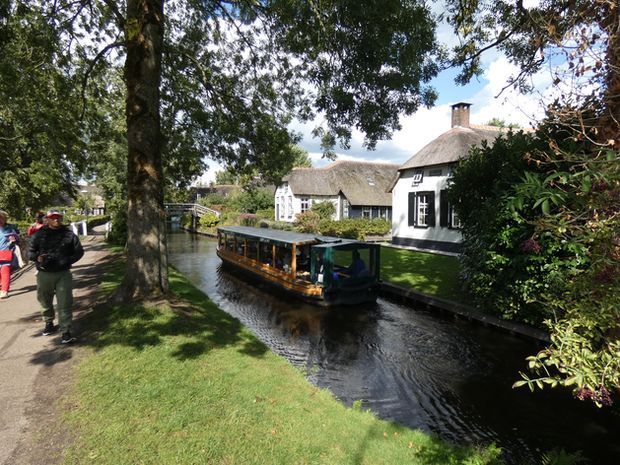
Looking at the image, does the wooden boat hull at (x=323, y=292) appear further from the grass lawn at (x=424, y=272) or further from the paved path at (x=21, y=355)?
the paved path at (x=21, y=355)

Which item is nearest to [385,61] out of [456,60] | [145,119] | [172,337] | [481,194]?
[456,60]

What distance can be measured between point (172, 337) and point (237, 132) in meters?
8.24

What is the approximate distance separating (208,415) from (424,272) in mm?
12360

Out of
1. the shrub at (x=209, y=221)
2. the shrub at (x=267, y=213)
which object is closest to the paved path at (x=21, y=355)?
the shrub at (x=209, y=221)

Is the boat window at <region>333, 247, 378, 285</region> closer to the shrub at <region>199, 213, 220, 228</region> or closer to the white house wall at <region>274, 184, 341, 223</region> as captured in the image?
the white house wall at <region>274, 184, 341, 223</region>

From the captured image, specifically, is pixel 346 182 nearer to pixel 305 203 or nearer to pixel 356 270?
pixel 305 203

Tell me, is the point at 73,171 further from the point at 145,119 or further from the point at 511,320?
the point at 511,320

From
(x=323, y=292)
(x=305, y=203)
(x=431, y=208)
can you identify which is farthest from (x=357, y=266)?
(x=305, y=203)

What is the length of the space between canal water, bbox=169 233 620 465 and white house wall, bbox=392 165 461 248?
9.22 metres

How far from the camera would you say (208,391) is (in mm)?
4855

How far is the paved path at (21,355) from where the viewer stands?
150 inches

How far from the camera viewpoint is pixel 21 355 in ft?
18.2

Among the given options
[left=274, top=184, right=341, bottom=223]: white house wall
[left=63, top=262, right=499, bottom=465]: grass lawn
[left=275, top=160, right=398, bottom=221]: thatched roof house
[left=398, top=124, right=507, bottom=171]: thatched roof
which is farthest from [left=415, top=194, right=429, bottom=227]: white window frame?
[left=63, top=262, right=499, bottom=465]: grass lawn

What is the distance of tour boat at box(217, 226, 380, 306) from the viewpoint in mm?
12301
